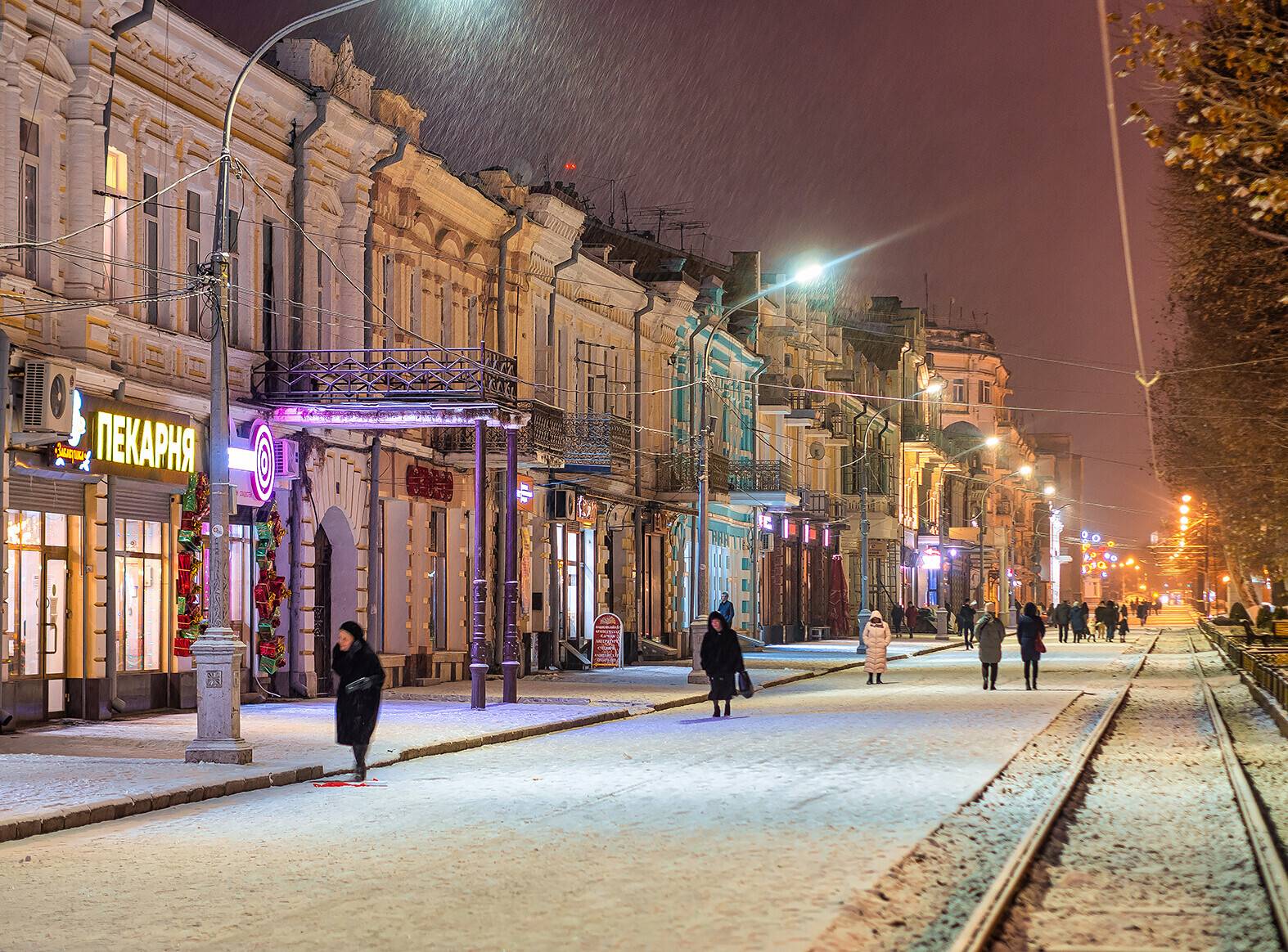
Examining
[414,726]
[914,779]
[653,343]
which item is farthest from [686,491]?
[914,779]

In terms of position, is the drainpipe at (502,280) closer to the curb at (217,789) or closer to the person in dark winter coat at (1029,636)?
the person in dark winter coat at (1029,636)

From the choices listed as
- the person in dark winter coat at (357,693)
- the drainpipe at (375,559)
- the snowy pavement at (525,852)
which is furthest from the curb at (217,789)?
the drainpipe at (375,559)

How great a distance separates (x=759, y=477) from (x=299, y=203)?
31468mm

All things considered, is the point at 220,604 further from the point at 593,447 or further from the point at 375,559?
the point at 593,447

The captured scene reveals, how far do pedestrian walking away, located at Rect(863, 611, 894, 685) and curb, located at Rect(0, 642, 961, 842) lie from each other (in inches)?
483

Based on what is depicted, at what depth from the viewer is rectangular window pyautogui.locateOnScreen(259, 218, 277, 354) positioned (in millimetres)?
29828

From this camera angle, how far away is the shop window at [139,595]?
25000 mm

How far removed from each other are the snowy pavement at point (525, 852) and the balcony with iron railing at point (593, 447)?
1904cm

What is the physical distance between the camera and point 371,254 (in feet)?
108

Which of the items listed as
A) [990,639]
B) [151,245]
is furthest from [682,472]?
[151,245]

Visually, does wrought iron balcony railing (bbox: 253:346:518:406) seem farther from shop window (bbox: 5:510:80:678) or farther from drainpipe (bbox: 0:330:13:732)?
drainpipe (bbox: 0:330:13:732)

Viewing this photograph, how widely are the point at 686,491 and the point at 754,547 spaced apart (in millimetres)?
9975

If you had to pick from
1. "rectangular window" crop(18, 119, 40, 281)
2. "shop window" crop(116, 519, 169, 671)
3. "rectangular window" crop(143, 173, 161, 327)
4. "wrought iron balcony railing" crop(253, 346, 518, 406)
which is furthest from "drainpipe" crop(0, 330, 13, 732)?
"wrought iron balcony railing" crop(253, 346, 518, 406)

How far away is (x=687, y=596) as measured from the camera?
55906 mm
